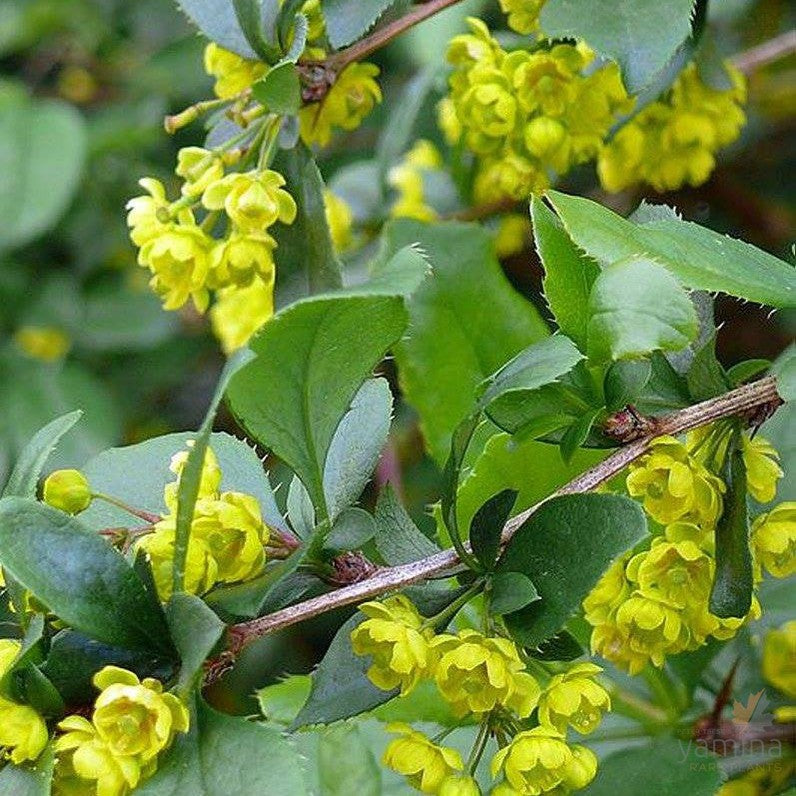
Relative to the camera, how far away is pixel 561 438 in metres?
0.73

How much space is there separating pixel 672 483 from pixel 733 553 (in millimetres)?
58

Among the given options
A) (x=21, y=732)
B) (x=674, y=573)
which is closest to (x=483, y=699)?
(x=674, y=573)

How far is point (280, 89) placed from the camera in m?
0.81

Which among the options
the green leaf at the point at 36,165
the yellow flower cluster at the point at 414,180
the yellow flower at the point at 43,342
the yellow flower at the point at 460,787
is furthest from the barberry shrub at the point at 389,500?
the yellow flower at the point at 43,342

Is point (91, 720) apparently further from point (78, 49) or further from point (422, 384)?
point (78, 49)

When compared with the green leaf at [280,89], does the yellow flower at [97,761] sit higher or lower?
lower

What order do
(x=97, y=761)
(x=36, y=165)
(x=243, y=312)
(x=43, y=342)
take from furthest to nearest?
(x=43, y=342)
(x=36, y=165)
(x=243, y=312)
(x=97, y=761)

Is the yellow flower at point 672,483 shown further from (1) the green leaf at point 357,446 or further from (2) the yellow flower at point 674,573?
(1) the green leaf at point 357,446

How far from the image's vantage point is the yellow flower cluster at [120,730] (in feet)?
2.03

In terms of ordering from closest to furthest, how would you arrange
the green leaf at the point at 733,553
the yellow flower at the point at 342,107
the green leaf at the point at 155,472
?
the green leaf at the point at 733,553 < the green leaf at the point at 155,472 < the yellow flower at the point at 342,107

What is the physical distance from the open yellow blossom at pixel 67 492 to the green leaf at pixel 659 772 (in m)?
0.40

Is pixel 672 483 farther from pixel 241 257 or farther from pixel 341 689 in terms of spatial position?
pixel 241 257

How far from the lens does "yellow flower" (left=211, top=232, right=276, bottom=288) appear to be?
0.84m

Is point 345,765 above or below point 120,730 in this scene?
below
